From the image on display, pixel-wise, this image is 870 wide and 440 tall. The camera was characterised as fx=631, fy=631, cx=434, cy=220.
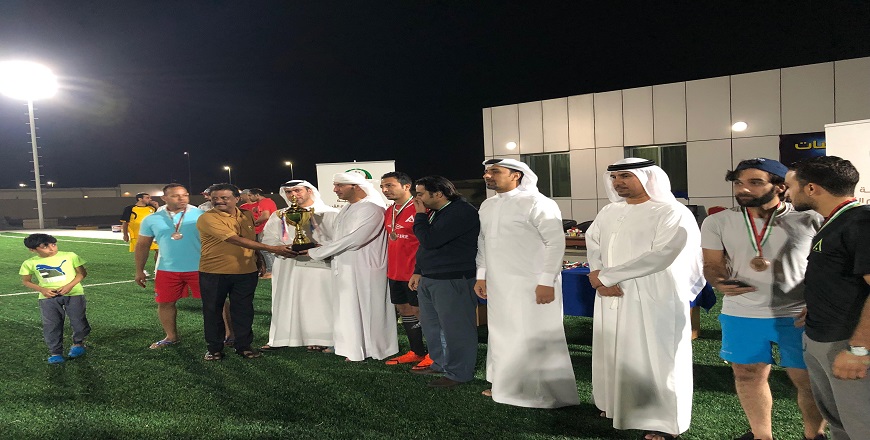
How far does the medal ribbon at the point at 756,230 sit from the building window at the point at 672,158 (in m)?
16.8

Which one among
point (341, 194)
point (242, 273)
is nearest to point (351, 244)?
point (341, 194)

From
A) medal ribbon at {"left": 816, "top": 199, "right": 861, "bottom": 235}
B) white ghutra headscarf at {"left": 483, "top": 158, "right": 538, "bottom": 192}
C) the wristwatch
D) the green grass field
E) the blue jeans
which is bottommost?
the green grass field

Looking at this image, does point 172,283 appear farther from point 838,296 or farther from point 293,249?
point 838,296

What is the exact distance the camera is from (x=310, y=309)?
6.87m

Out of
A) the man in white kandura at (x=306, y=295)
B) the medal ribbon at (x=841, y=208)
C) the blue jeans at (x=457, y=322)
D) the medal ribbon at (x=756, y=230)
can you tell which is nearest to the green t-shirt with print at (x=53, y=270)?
the man in white kandura at (x=306, y=295)

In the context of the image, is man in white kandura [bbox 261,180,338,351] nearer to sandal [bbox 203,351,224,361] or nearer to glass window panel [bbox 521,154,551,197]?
sandal [bbox 203,351,224,361]

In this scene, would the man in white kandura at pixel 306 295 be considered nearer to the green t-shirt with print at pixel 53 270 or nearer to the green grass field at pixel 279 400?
the green grass field at pixel 279 400

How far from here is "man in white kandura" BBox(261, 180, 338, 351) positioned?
6812mm

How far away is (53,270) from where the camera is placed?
250 inches

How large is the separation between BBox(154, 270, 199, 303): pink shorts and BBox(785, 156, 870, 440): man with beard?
5.82 m

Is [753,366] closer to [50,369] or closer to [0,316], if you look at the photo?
[50,369]

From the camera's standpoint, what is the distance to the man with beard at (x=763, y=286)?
346 centimetres

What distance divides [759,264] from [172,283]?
18.4ft


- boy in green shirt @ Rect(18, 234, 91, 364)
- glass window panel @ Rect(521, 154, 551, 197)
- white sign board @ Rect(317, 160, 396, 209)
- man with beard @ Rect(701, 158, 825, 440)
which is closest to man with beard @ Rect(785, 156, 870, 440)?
man with beard @ Rect(701, 158, 825, 440)
